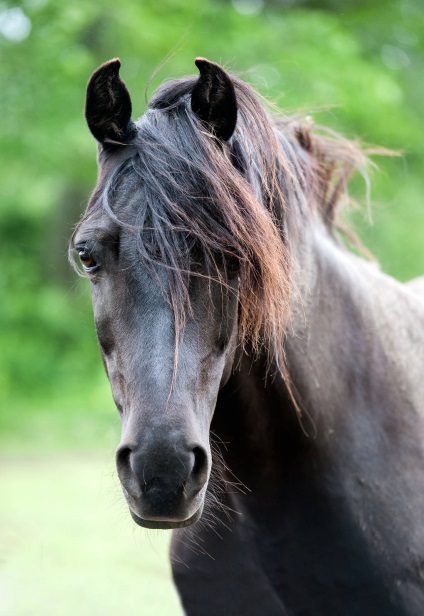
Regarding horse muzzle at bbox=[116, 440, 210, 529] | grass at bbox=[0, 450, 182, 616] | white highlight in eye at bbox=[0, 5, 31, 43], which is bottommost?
grass at bbox=[0, 450, 182, 616]

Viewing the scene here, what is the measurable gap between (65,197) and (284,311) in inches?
523

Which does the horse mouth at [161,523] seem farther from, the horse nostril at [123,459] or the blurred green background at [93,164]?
the blurred green background at [93,164]

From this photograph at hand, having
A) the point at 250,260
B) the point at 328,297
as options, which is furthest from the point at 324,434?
the point at 250,260

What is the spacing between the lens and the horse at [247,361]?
231 cm

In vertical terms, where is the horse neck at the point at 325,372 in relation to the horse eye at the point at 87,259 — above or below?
below

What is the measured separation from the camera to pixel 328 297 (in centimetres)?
307

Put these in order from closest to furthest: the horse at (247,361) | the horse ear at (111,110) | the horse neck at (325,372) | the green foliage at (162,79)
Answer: the horse at (247,361), the horse ear at (111,110), the horse neck at (325,372), the green foliage at (162,79)

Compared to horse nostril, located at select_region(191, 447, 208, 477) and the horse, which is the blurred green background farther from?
horse nostril, located at select_region(191, 447, 208, 477)

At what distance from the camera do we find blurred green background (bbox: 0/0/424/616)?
6984 millimetres

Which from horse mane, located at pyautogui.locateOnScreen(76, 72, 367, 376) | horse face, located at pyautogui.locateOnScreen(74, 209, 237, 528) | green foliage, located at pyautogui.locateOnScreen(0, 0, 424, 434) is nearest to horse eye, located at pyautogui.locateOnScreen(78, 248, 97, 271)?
horse face, located at pyautogui.locateOnScreen(74, 209, 237, 528)

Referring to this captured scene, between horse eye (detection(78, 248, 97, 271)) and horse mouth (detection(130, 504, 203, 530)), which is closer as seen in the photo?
horse mouth (detection(130, 504, 203, 530))

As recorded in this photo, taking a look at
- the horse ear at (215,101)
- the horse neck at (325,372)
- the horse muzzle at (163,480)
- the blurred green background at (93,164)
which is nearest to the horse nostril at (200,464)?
the horse muzzle at (163,480)

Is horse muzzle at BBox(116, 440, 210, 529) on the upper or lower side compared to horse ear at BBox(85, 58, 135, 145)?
lower

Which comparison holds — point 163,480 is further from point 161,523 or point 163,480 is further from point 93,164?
point 93,164
